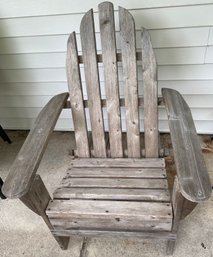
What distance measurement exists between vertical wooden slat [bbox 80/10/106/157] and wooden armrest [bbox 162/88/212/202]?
1.18ft

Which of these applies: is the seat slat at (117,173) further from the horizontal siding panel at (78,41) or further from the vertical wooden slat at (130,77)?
the horizontal siding panel at (78,41)

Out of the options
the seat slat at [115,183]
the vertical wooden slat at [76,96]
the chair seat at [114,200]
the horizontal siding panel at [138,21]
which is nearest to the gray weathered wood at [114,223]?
the chair seat at [114,200]

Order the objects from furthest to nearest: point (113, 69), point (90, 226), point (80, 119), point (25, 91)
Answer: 1. point (25, 91)
2. point (80, 119)
3. point (113, 69)
4. point (90, 226)

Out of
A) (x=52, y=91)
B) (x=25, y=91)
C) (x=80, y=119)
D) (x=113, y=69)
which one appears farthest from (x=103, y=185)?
(x=25, y=91)

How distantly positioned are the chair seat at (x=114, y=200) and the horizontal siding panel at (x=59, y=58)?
2.17 ft

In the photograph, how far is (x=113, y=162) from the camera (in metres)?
Answer: 1.29

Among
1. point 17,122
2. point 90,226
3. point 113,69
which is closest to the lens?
point 90,226

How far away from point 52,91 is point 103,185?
927 mm

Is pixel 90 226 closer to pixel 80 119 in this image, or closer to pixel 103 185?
pixel 103 185

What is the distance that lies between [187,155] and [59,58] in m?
1.10

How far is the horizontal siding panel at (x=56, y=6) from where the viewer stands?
4.19 feet

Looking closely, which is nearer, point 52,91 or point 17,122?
point 52,91

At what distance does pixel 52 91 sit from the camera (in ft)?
5.80

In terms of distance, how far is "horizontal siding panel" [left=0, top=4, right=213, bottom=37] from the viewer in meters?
1.29
